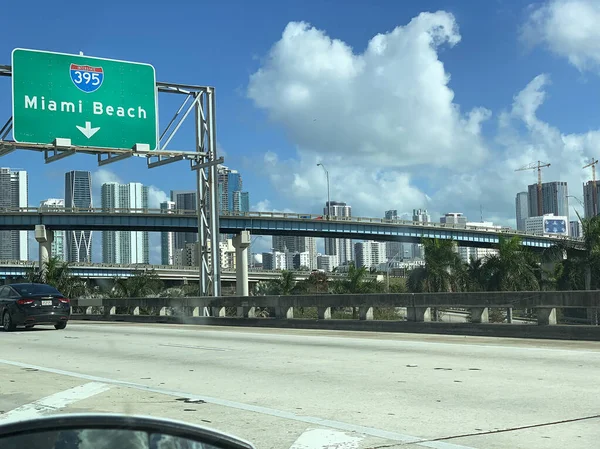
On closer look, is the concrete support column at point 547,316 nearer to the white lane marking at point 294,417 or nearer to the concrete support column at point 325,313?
the concrete support column at point 325,313

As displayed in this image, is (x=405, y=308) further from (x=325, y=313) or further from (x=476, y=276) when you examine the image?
(x=476, y=276)

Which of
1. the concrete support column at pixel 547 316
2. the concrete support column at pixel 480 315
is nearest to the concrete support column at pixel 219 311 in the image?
the concrete support column at pixel 480 315

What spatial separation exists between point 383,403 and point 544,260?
60267 millimetres

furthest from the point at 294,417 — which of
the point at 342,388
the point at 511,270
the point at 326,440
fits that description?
the point at 511,270

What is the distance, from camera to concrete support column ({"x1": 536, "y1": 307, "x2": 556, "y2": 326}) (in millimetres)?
17547

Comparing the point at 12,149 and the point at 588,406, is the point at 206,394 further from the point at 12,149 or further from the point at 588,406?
the point at 12,149

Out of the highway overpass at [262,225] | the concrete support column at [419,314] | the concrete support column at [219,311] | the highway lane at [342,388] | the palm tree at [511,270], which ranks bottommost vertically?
the highway lane at [342,388]

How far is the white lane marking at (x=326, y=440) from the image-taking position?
672 centimetres

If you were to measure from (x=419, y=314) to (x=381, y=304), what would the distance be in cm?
139

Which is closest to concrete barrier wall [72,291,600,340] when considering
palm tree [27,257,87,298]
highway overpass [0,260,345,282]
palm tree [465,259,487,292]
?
palm tree [27,257,87,298]

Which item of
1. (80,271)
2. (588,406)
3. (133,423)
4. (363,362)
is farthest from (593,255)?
(80,271)

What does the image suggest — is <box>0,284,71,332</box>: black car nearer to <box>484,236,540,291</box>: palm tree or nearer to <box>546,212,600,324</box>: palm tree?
<box>546,212,600,324</box>: palm tree

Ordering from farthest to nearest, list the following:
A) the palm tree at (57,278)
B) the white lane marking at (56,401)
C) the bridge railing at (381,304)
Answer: the palm tree at (57,278), the bridge railing at (381,304), the white lane marking at (56,401)

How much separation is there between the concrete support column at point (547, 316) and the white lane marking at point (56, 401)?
35.3 ft
